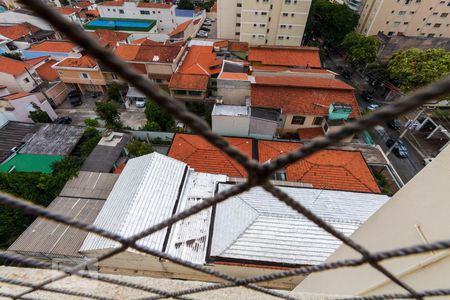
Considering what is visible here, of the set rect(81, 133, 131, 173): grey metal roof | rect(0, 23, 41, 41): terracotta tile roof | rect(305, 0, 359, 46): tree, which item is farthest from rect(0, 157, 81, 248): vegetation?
rect(305, 0, 359, 46): tree

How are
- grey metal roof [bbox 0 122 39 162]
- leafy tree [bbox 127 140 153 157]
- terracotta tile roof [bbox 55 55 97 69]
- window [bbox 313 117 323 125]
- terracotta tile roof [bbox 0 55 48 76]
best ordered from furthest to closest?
terracotta tile roof [bbox 55 55 97 69] → terracotta tile roof [bbox 0 55 48 76] → window [bbox 313 117 323 125] → grey metal roof [bbox 0 122 39 162] → leafy tree [bbox 127 140 153 157]

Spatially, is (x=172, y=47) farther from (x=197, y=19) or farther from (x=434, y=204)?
(x=434, y=204)

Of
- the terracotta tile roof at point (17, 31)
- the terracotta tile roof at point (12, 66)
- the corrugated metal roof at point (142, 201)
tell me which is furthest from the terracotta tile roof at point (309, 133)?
the terracotta tile roof at point (17, 31)

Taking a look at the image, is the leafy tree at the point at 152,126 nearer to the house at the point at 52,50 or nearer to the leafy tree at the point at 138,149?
the leafy tree at the point at 138,149

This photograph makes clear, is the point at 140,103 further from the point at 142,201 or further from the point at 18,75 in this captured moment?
the point at 142,201

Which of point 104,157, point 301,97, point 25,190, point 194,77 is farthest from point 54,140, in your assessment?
point 301,97

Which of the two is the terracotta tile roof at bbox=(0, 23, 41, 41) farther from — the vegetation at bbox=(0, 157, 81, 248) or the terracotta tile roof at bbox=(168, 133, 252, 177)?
the terracotta tile roof at bbox=(168, 133, 252, 177)
